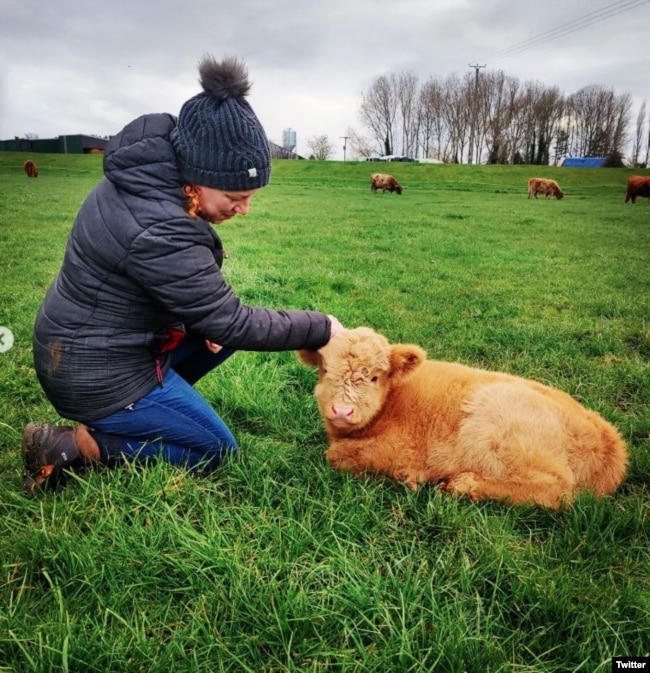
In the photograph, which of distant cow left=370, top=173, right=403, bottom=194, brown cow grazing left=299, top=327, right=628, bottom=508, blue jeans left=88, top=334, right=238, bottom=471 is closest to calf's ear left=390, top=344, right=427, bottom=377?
brown cow grazing left=299, top=327, right=628, bottom=508

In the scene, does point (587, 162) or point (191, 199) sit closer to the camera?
point (191, 199)

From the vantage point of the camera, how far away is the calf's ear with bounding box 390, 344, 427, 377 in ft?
10.3

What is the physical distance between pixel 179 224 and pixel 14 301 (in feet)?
16.5

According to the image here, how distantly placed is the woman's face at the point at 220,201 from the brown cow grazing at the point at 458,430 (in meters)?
0.90

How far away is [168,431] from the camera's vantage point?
300 cm

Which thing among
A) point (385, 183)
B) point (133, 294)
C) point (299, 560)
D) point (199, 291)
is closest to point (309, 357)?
point (199, 291)

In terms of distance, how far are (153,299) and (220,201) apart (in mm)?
612

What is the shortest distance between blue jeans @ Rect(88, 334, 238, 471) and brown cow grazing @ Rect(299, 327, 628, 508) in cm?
65

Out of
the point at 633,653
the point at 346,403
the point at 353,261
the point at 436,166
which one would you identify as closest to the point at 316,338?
the point at 346,403

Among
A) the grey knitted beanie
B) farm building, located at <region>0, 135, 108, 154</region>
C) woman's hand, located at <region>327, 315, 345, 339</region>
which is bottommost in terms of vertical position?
woman's hand, located at <region>327, 315, 345, 339</region>

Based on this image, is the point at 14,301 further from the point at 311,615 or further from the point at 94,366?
the point at 311,615

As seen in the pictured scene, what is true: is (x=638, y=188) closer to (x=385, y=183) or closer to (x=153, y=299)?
(x=385, y=183)

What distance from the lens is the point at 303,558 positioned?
2.35 meters

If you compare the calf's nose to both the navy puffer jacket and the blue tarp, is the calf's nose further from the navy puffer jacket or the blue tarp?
the blue tarp
